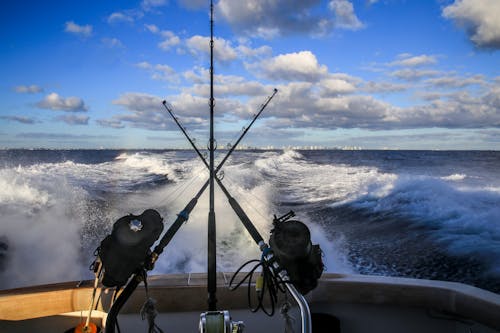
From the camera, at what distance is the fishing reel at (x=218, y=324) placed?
4.80 ft

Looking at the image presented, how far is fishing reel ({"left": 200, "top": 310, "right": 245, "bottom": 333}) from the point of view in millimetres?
1462

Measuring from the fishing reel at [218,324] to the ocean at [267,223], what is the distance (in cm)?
666

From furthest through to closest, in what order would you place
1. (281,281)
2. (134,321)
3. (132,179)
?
1. (132,179)
2. (134,321)
3. (281,281)

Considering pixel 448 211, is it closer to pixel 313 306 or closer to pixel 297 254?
pixel 313 306

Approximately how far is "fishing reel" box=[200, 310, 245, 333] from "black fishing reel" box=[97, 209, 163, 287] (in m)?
0.39

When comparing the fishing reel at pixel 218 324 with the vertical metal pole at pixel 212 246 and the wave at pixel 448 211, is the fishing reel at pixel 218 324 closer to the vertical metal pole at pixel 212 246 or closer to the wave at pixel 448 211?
the vertical metal pole at pixel 212 246

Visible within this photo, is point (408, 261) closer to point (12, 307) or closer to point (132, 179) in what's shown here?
point (12, 307)

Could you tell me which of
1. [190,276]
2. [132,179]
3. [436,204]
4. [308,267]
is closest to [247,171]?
[132,179]

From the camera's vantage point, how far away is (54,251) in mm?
9297

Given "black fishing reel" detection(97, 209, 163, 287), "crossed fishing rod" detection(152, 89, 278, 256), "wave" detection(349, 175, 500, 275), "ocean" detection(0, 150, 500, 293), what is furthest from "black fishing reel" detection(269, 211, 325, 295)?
"wave" detection(349, 175, 500, 275)

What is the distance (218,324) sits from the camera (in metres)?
1.48

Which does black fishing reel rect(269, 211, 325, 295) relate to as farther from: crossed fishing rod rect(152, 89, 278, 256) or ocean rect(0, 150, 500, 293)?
ocean rect(0, 150, 500, 293)

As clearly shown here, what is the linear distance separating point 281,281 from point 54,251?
960 cm

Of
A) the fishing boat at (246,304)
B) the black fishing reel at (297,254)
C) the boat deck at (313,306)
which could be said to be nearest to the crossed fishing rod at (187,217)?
the fishing boat at (246,304)
